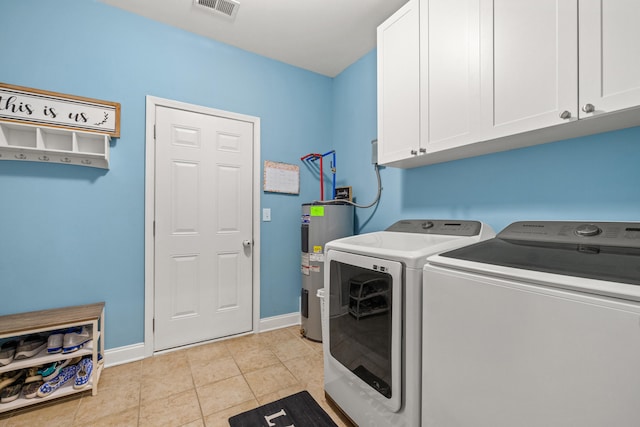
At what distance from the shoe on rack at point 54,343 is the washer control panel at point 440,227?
235cm

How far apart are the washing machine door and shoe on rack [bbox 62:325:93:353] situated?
1602 millimetres

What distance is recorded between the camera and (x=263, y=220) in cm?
272

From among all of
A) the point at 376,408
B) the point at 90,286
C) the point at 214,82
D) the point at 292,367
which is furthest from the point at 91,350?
the point at 214,82

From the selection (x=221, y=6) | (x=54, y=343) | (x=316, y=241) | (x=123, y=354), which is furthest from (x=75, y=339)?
(x=221, y=6)

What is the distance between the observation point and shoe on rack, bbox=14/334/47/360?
1626 millimetres

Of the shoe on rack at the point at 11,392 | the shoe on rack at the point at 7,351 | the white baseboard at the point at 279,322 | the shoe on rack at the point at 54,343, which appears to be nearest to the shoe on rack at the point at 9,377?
the shoe on rack at the point at 11,392

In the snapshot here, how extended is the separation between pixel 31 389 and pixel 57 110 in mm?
1815

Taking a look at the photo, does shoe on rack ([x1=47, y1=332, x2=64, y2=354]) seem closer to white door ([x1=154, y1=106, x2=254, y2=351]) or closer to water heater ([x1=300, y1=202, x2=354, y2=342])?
white door ([x1=154, y1=106, x2=254, y2=351])

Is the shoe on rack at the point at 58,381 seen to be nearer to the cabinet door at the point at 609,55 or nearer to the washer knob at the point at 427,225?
the washer knob at the point at 427,225

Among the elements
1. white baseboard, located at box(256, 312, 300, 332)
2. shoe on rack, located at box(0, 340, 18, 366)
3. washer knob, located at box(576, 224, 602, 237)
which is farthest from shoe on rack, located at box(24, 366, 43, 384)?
washer knob, located at box(576, 224, 602, 237)

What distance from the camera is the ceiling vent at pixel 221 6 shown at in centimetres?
200

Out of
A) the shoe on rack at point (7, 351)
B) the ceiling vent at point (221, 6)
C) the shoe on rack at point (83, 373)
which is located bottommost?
the shoe on rack at point (83, 373)

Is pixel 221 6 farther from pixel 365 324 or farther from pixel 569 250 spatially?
pixel 569 250

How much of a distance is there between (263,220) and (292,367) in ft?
4.41
